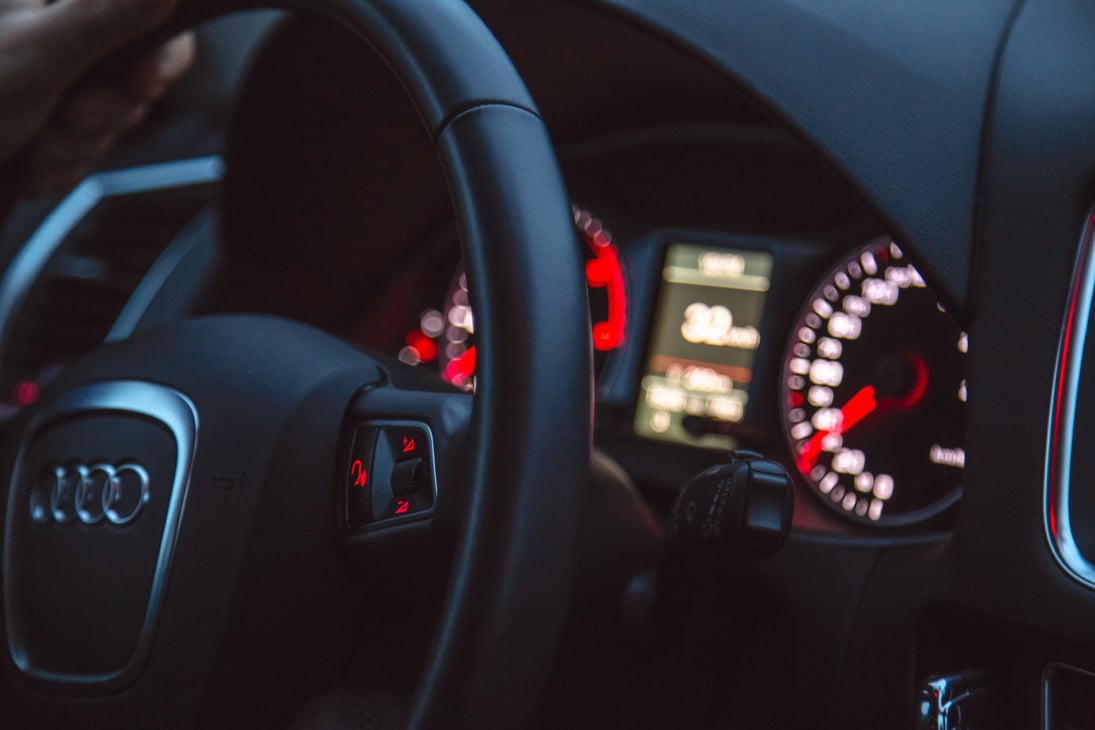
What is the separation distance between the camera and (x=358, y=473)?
77 cm

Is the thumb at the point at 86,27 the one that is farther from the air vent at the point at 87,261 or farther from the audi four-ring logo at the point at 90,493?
the air vent at the point at 87,261

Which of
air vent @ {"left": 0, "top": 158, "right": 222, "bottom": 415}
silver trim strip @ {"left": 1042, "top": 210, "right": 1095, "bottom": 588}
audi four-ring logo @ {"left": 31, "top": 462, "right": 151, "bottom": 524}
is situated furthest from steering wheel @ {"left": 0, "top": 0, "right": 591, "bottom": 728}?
air vent @ {"left": 0, "top": 158, "right": 222, "bottom": 415}

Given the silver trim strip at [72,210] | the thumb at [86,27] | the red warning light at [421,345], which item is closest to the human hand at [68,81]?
the thumb at [86,27]

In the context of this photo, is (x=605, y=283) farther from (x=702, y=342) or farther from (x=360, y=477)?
(x=360, y=477)

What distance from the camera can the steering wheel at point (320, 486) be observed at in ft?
1.95

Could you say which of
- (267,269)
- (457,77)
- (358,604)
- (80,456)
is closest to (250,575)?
(358,604)

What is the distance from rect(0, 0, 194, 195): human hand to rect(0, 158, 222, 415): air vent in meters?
0.72

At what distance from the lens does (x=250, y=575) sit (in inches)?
30.4

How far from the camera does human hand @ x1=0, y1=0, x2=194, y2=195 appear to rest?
95cm

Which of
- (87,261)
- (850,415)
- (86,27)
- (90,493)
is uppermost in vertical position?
(86,27)

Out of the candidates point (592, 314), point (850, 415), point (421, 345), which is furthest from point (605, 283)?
point (850, 415)

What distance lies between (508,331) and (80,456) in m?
0.43

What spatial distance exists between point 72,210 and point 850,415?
1.43m

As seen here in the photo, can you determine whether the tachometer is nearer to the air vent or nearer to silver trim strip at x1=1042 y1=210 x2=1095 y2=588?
the air vent
